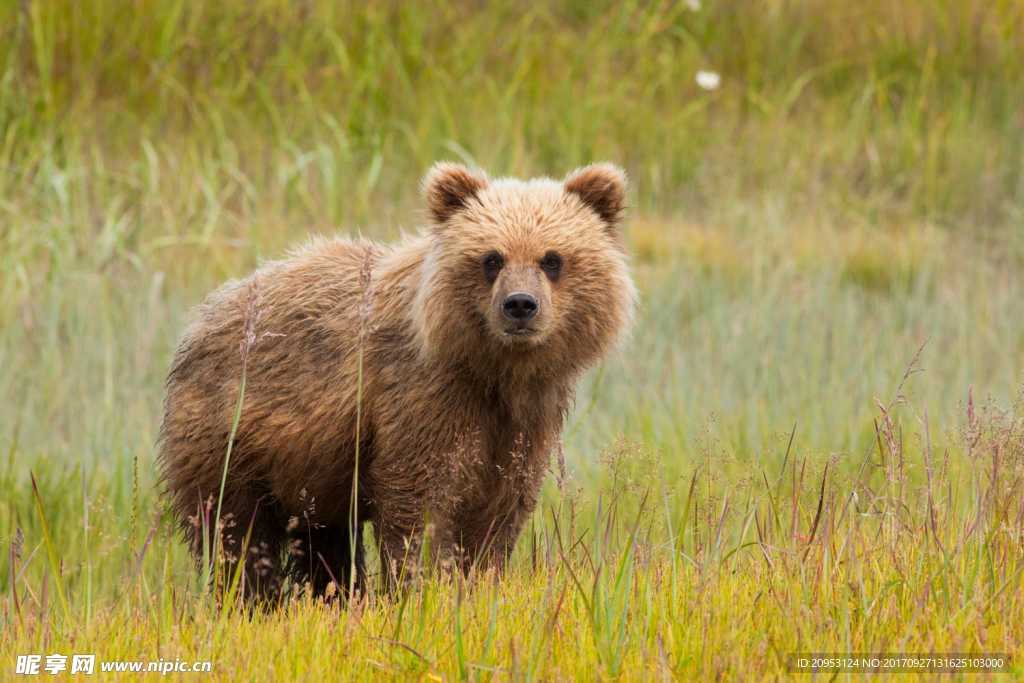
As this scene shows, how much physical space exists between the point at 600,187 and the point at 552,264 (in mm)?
451

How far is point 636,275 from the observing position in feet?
30.6

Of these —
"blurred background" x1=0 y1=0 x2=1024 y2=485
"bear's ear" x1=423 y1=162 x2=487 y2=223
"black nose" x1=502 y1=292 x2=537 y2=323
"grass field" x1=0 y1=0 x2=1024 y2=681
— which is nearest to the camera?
"grass field" x1=0 y1=0 x2=1024 y2=681

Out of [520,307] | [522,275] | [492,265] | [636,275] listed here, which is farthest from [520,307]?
[636,275]

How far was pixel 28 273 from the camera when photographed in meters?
8.79

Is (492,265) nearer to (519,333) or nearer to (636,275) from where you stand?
(519,333)

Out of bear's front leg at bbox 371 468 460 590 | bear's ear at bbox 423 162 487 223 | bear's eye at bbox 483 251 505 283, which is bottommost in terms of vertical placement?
bear's front leg at bbox 371 468 460 590

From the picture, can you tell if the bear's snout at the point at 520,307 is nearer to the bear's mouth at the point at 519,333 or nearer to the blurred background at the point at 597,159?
the bear's mouth at the point at 519,333

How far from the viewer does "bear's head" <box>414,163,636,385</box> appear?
16.8ft

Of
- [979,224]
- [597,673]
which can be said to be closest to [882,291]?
[979,224]

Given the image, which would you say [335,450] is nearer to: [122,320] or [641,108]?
[122,320]

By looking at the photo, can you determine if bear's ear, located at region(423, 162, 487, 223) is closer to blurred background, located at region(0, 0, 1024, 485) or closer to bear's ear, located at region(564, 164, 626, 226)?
bear's ear, located at region(564, 164, 626, 226)

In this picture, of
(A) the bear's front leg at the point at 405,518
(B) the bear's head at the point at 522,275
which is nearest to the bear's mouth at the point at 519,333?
(B) the bear's head at the point at 522,275

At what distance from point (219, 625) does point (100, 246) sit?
554cm

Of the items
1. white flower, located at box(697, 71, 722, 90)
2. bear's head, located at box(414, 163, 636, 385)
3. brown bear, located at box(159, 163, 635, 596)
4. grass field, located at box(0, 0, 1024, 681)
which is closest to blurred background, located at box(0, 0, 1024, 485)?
grass field, located at box(0, 0, 1024, 681)
